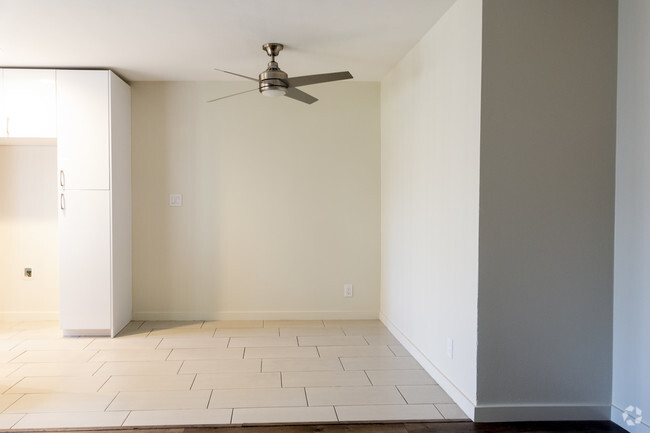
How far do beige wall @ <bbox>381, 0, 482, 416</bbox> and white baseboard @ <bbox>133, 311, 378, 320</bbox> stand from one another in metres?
0.54

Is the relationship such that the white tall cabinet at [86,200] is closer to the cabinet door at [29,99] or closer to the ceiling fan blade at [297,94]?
the cabinet door at [29,99]

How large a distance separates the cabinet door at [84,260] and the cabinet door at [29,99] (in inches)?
25.0

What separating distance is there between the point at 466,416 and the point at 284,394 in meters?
1.02

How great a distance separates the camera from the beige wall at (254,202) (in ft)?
16.1

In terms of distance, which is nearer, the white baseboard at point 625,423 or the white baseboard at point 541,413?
the white baseboard at point 625,423

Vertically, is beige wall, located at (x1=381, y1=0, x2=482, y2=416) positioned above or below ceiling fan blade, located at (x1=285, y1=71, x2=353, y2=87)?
below

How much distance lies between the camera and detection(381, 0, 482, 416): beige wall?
9.11 ft

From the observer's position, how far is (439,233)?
328 centimetres

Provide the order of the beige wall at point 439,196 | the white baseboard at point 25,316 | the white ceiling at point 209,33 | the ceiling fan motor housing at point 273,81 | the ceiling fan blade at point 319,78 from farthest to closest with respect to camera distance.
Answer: the white baseboard at point 25,316, the ceiling fan motor housing at point 273,81, the ceiling fan blade at point 319,78, the white ceiling at point 209,33, the beige wall at point 439,196

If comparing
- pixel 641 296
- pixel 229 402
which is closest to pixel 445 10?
pixel 641 296

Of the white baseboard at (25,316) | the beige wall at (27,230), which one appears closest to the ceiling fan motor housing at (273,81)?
the beige wall at (27,230)

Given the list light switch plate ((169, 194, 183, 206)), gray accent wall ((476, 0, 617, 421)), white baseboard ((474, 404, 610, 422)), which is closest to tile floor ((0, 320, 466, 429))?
white baseboard ((474, 404, 610, 422))

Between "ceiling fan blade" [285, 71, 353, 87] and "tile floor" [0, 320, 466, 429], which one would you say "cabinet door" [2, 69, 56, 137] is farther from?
"ceiling fan blade" [285, 71, 353, 87]

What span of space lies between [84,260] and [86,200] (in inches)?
19.2
